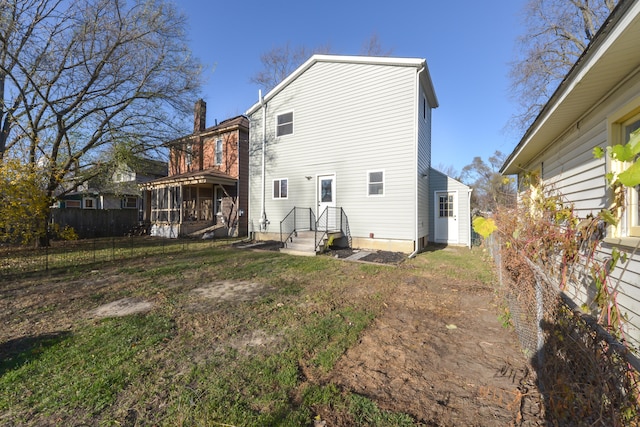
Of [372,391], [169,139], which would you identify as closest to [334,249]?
[372,391]

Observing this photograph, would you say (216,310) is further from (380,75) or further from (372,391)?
(380,75)

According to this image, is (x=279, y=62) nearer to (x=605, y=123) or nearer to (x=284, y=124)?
(x=284, y=124)

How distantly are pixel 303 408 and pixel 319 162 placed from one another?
32.4 feet

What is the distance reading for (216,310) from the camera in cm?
428

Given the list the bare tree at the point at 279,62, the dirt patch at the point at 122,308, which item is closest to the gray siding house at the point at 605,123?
the dirt patch at the point at 122,308

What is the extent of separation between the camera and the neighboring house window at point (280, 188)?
1230 cm

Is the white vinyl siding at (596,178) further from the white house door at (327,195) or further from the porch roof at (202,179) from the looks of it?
the porch roof at (202,179)

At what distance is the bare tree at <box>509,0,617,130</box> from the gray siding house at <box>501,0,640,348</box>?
11.8 m

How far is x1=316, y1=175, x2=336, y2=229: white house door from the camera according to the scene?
36.1 ft

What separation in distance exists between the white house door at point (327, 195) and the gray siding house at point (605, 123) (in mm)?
7145

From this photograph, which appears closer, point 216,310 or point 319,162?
point 216,310

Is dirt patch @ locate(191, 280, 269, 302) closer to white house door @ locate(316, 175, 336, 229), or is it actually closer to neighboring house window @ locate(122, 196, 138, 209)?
white house door @ locate(316, 175, 336, 229)

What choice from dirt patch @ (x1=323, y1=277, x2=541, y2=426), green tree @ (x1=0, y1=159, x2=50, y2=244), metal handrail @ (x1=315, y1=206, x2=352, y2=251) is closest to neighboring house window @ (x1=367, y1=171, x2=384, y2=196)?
metal handrail @ (x1=315, y1=206, x2=352, y2=251)

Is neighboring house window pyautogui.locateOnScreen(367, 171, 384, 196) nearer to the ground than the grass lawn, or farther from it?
farther from it
